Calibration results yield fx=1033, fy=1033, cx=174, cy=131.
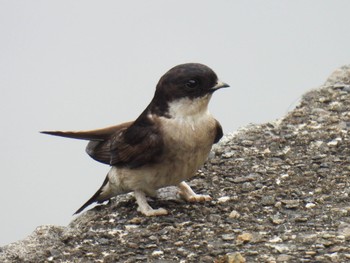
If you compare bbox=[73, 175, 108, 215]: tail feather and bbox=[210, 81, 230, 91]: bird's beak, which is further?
bbox=[73, 175, 108, 215]: tail feather

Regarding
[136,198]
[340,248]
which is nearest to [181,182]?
[136,198]

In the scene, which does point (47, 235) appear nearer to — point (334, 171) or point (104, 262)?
point (104, 262)

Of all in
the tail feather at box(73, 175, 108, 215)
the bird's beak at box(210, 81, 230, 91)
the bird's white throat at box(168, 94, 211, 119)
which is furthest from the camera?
the tail feather at box(73, 175, 108, 215)

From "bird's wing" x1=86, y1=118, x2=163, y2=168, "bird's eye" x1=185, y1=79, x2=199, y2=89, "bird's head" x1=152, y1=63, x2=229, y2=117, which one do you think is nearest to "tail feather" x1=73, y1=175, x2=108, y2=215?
"bird's wing" x1=86, y1=118, x2=163, y2=168

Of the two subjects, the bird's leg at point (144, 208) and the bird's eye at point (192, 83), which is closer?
the bird's eye at point (192, 83)

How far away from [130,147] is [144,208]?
0.40 metres

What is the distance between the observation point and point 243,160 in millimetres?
7328

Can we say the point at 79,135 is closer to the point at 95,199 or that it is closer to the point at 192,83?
the point at 95,199

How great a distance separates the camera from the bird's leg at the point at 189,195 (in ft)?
21.8

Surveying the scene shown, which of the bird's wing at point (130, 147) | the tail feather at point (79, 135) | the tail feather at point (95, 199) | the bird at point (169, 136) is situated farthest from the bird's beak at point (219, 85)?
the tail feather at point (95, 199)

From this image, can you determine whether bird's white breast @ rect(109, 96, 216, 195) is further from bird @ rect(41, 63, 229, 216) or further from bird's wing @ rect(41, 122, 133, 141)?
bird's wing @ rect(41, 122, 133, 141)

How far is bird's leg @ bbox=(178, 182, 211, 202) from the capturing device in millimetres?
6652

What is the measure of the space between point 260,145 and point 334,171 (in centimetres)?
83

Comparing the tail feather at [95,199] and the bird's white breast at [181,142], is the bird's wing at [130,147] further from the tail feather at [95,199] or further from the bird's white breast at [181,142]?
the tail feather at [95,199]
